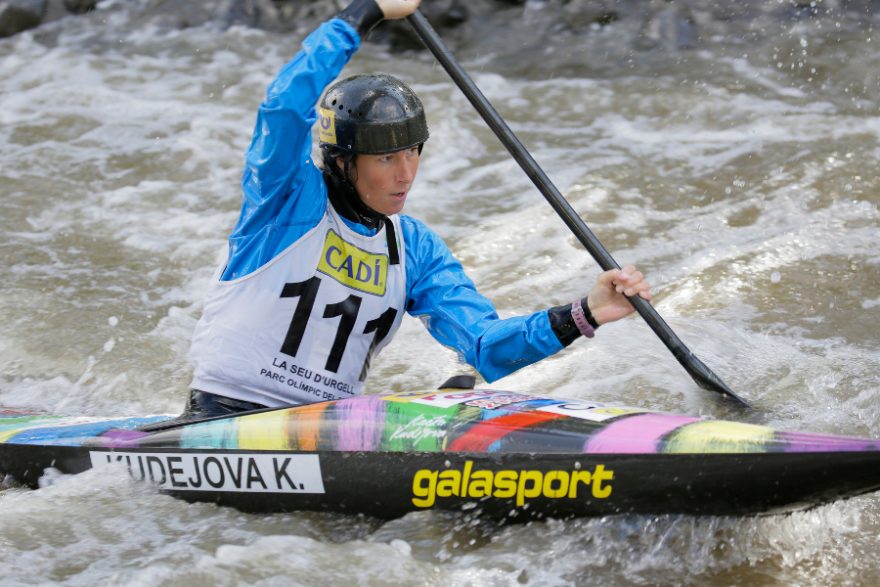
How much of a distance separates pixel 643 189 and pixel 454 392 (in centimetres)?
361

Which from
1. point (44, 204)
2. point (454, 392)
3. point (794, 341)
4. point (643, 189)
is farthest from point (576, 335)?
point (44, 204)

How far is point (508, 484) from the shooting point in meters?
3.02

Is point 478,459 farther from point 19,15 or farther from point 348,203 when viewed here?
point 19,15

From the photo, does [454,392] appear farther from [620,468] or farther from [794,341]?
[794,341]

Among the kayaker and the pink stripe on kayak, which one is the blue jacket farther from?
the pink stripe on kayak

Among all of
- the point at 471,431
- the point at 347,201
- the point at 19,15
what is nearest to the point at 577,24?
the point at 19,15

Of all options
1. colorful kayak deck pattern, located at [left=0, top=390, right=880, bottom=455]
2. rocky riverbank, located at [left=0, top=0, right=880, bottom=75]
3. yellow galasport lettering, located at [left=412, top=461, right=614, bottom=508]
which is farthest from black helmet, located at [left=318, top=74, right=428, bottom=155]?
rocky riverbank, located at [left=0, top=0, right=880, bottom=75]

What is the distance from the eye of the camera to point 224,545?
3.14 metres

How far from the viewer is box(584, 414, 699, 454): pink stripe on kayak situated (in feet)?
9.56

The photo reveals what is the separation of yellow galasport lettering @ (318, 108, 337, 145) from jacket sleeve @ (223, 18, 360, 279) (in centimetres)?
9

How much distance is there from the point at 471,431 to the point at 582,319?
0.50 metres

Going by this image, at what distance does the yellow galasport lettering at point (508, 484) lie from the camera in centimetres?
295

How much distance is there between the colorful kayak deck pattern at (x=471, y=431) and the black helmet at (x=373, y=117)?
2.42ft

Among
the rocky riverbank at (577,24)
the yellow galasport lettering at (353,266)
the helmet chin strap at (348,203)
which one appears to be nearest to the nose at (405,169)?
the helmet chin strap at (348,203)
